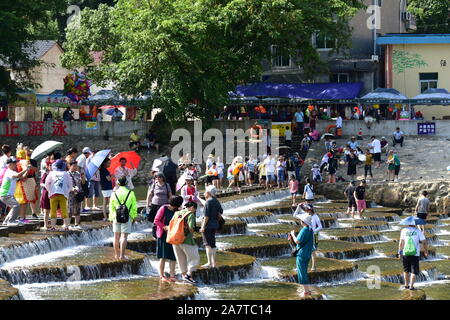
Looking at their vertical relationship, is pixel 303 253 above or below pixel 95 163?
below

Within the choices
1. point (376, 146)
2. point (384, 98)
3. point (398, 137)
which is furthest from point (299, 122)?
point (376, 146)

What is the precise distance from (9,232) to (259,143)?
25.4 metres

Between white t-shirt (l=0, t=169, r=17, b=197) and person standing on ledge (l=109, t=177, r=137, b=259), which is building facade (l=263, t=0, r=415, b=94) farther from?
person standing on ledge (l=109, t=177, r=137, b=259)

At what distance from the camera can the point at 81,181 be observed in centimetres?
2402

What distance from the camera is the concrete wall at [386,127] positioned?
4844 centimetres

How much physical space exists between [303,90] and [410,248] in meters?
34.6

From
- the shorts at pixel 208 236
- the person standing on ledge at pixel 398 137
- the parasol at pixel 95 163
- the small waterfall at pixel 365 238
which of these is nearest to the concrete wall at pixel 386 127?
the person standing on ledge at pixel 398 137

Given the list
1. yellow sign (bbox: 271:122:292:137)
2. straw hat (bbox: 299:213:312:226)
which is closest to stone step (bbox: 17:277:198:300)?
straw hat (bbox: 299:213:312:226)

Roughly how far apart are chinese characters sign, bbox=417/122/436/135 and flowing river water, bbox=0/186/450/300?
58.8 feet

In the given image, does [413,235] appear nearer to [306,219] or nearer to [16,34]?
[306,219]

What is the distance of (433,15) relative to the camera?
64875mm

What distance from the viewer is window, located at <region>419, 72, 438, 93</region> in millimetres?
56375
